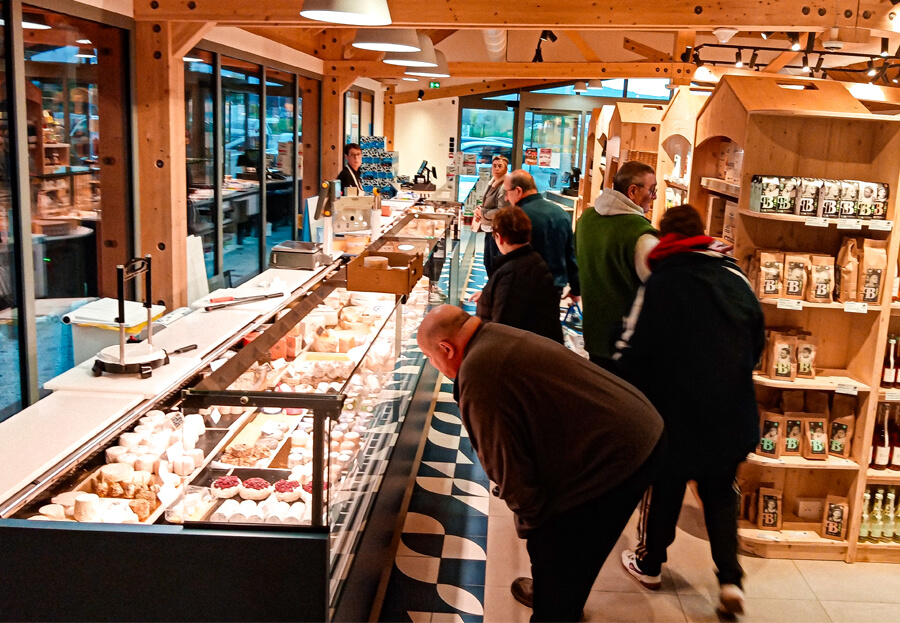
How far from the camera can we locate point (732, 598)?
143 inches

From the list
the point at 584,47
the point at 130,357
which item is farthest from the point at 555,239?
the point at 584,47

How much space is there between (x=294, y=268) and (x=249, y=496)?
14.1 feet

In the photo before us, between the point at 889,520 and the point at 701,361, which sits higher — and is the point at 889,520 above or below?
below

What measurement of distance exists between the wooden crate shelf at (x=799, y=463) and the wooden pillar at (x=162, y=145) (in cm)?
407

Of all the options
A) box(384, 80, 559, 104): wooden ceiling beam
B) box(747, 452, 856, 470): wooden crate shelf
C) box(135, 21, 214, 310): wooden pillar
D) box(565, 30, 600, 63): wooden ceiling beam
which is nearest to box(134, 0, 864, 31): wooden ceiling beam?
box(135, 21, 214, 310): wooden pillar

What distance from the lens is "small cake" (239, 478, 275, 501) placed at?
2780 millimetres

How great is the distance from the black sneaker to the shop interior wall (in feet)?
56.5

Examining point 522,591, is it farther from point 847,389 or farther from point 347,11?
point 347,11

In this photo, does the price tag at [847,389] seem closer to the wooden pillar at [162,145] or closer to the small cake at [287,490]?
the small cake at [287,490]

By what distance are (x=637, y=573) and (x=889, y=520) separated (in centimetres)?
153

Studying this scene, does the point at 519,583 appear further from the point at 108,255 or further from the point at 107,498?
the point at 108,255

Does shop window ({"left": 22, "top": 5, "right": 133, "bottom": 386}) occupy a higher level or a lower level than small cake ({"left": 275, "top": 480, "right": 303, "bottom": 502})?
higher

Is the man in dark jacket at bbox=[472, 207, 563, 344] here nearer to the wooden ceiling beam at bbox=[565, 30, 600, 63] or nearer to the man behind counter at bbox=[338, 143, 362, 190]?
the man behind counter at bbox=[338, 143, 362, 190]

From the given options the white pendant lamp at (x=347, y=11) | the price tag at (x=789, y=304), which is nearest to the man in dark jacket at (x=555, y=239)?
the price tag at (x=789, y=304)
